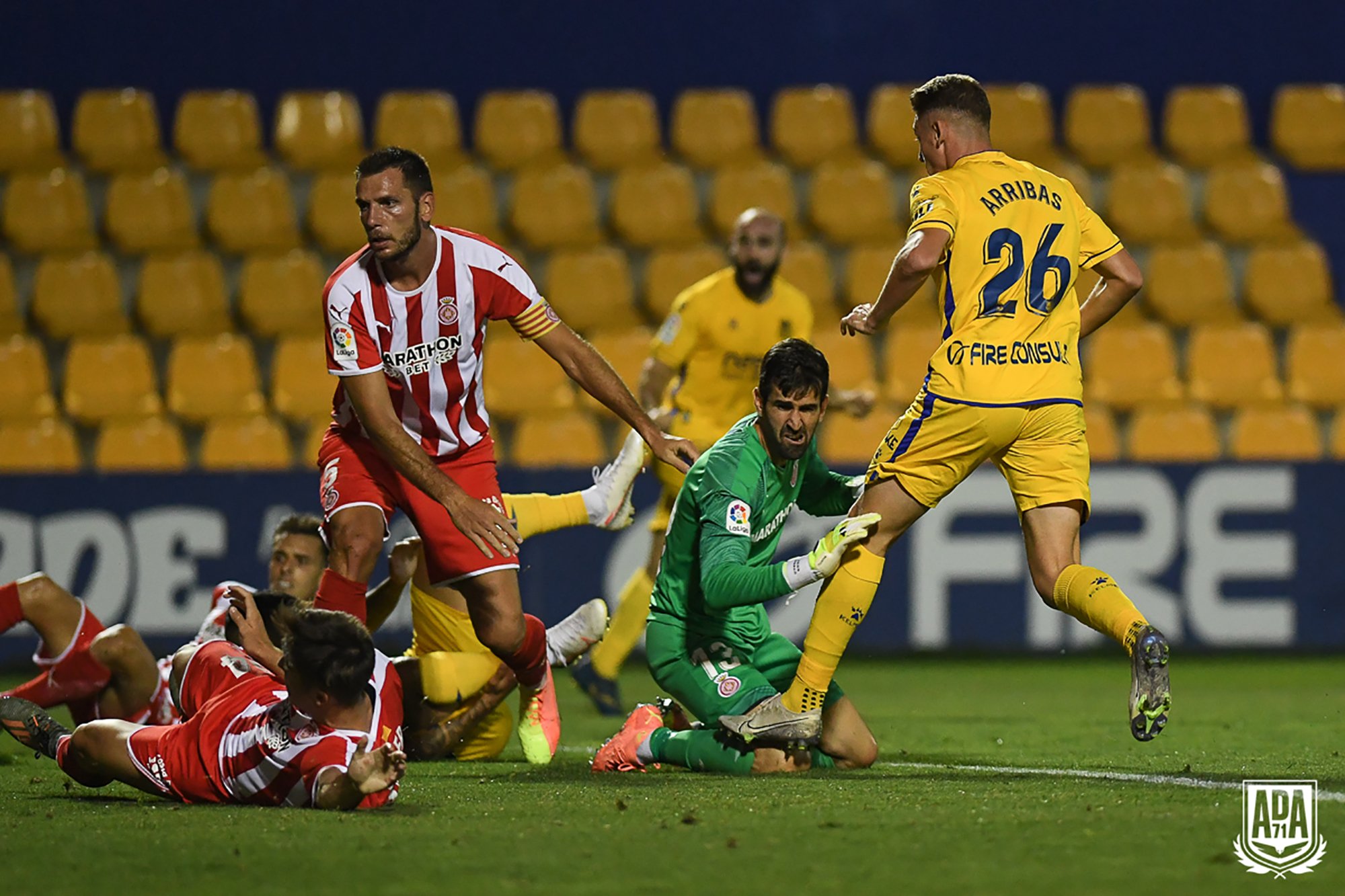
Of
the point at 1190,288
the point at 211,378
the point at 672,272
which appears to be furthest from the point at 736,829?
the point at 1190,288

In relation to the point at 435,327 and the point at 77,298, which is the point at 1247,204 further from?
the point at 435,327

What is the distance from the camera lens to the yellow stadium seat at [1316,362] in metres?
11.2

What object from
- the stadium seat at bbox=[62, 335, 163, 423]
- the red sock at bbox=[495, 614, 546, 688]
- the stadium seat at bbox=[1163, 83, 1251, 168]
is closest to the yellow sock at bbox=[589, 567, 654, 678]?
the red sock at bbox=[495, 614, 546, 688]

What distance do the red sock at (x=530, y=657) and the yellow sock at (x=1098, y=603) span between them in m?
1.69

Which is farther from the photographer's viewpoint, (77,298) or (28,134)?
(28,134)

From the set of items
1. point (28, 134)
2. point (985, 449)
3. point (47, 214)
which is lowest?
point (985, 449)

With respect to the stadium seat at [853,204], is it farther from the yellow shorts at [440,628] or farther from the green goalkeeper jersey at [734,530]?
the green goalkeeper jersey at [734,530]

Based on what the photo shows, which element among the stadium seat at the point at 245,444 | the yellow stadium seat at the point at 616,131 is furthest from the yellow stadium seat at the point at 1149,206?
the stadium seat at the point at 245,444

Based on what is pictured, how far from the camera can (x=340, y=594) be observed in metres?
5.54

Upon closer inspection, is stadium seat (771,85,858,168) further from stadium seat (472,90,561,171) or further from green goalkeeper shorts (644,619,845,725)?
green goalkeeper shorts (644,619,845,725)

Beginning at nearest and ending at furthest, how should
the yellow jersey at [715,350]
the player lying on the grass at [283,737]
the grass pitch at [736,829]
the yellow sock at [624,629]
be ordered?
1. the grass pitch at [736,829]
2. the player lying on the grass at [283,737]
3. the yellow sock at [624,629]
4. the yellow jersey at [715,350]

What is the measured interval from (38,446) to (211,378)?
3.62 feet

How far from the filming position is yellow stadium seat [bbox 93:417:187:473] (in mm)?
10461

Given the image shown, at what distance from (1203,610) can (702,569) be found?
5275 mm
